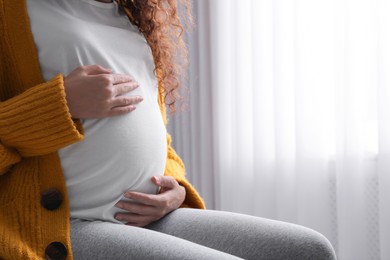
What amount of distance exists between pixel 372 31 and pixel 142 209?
1202mm

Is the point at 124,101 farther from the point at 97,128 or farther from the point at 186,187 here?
the point at 186,187

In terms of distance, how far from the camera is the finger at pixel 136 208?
109cm

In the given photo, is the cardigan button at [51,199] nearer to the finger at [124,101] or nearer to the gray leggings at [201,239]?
the gray leggings at [201,239]

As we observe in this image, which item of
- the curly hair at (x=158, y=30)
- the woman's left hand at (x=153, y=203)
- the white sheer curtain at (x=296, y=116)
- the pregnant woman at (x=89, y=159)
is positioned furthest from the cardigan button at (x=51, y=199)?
the white sheer curtain at (x=296, y=116)

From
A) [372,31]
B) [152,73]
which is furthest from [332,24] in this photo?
[152,73]

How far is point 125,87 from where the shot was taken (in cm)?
108

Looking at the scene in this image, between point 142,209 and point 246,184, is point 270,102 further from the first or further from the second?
point 142,209

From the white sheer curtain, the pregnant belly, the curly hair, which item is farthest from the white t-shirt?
the white sheer curtain

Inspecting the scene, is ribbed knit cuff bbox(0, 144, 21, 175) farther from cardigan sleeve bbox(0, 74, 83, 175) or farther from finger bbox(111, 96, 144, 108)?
finger bbox(111, 96, 144, 108)

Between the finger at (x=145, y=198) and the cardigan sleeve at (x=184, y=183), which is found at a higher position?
the finger at (x=145, y=198)

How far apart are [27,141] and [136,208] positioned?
25 cm

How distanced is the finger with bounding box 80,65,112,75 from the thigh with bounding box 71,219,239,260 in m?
0.26

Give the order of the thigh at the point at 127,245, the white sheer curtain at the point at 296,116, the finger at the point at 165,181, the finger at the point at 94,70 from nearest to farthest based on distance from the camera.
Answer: the thigh at the point at 127,245, the finger at the point at 94,70, the finger at the point at 165,181, the white sheer curtain at the point at 296,116

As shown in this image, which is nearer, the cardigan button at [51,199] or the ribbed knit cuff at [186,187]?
the cardigan button at [51,199]
